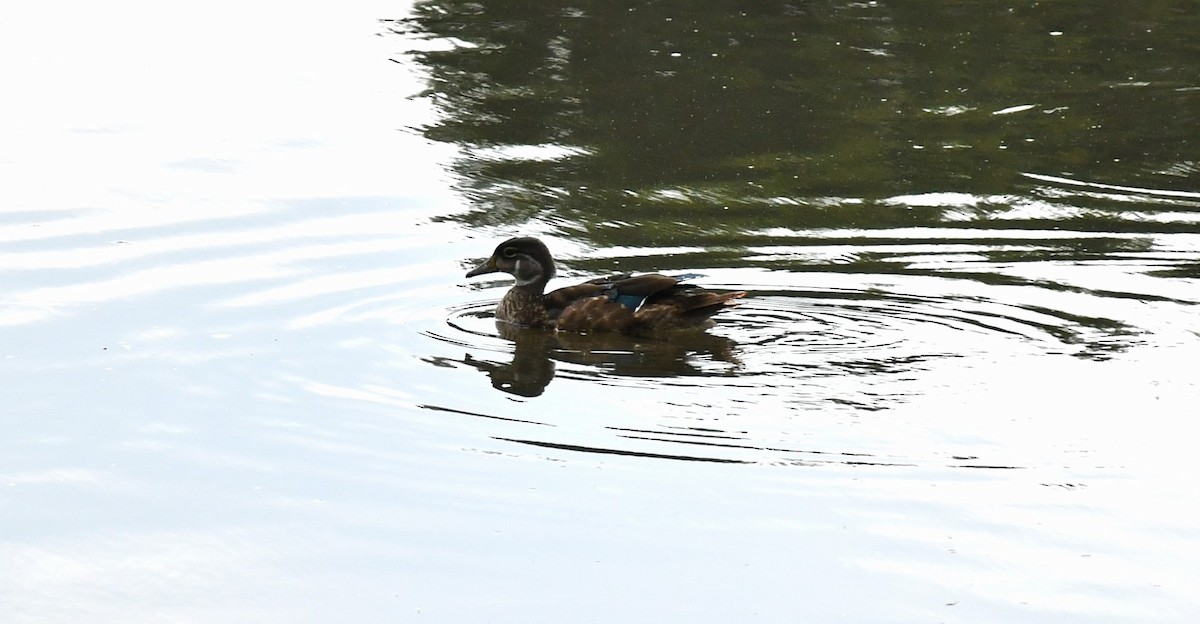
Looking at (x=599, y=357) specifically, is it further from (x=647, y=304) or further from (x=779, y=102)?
(x=779, y=102)

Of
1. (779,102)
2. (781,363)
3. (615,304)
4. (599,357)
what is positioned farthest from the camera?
(779,102)

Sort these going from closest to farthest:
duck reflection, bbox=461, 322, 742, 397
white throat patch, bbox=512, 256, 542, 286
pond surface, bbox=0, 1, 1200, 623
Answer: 1. pond surface, bbox=0, 1, 1200, 623
2. duck reflection, bbox=461, 322, 742, 397
3. white throat patch, bbox=512, 256, 542, 286

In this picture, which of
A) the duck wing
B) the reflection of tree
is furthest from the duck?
the reflection of tree

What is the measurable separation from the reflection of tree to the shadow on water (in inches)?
1.6

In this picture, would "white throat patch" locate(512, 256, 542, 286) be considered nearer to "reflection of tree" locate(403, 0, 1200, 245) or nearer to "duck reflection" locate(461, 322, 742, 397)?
"duck reflection" locate(461, 322, 742, 397)

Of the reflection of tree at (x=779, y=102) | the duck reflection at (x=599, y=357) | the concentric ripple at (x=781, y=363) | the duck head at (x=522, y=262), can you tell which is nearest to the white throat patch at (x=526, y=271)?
the duck head at (x=522, y=262)

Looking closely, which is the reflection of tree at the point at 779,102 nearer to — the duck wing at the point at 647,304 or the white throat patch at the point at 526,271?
the white throat patch at the point at 526,271

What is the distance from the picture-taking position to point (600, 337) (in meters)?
11.6

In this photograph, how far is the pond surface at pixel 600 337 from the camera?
747 centimetres

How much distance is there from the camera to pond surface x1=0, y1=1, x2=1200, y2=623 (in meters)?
7.47

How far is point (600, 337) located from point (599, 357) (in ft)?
1.86

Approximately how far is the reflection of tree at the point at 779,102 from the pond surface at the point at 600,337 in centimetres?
7

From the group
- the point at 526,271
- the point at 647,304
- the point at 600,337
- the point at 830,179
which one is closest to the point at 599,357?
the point at 600,337

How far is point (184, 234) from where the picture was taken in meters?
13.3
